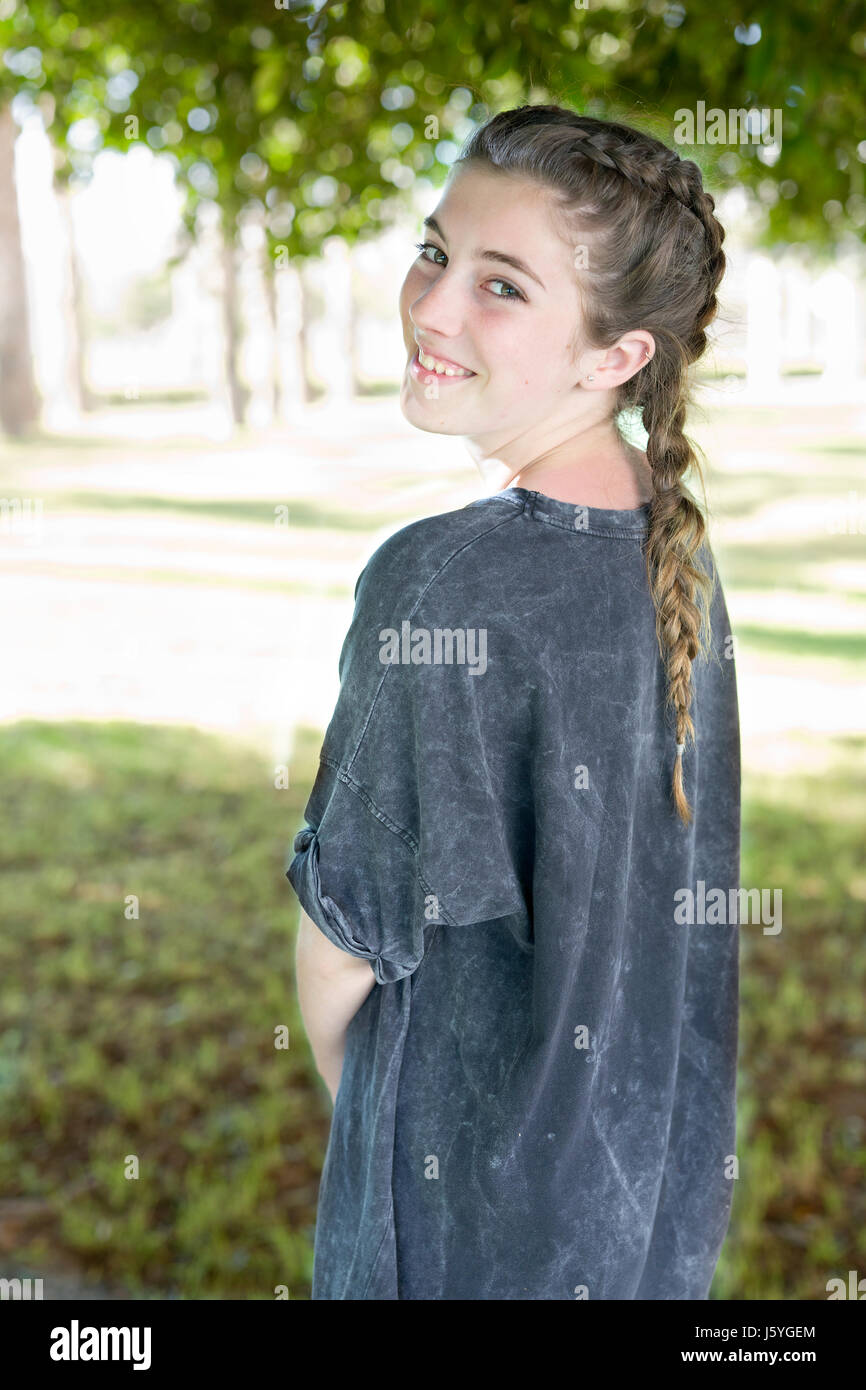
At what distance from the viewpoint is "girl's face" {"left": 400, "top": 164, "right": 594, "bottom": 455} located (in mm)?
1394

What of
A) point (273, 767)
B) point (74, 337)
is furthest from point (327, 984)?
point (74, 337)

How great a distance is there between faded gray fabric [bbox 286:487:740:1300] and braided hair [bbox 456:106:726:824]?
3cm

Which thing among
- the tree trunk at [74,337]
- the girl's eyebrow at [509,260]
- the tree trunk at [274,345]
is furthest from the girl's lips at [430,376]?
the tree trunk at [74,337]

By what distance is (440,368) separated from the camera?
4.78ft

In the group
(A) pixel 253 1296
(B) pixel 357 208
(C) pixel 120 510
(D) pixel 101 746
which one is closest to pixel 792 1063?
(A) pixel 253 1296

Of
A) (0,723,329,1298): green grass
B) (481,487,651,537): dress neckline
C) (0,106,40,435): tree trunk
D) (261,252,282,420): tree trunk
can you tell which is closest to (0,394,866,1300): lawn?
(0,723,329,1298): green grass

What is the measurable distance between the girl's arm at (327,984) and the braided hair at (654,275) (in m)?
0.46

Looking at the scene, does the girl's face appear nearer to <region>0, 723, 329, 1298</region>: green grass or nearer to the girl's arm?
the girl's arm

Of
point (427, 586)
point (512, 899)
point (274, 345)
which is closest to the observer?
point (427, 586)

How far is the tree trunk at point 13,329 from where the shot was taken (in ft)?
58.1

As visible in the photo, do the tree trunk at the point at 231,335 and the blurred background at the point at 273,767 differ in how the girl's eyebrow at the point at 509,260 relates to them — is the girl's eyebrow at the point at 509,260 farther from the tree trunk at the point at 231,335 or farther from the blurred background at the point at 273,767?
the tree trunk at the point at 231,335

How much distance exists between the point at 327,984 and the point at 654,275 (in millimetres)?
906

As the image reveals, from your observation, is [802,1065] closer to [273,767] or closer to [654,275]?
[654,275]

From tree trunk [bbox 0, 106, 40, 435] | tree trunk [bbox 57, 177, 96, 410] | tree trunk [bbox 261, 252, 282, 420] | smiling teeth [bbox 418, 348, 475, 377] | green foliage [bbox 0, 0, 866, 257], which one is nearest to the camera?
smiling teeth [bbox 418, 348, 475, 377]
